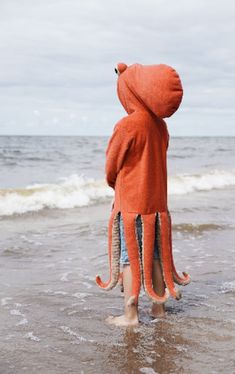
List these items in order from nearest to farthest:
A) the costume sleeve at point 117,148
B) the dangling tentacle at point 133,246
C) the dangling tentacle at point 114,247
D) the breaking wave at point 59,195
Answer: the costume sleeve at point 117,148 < the dangling tentacle at point 133,246 < the dangling tentacle at point 114,247 < the breaking wave at point 59,195

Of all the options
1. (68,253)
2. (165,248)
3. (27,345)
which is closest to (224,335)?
(165,248)

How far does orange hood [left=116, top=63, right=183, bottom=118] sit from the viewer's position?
11.9 feet

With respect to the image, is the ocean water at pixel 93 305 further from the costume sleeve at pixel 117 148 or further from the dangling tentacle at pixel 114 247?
the costume sleeve at pixel 117 148

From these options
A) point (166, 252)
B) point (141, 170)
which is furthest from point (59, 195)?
point (141, 170)

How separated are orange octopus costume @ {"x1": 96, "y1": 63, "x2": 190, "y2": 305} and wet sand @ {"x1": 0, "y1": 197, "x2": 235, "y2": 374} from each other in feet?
1.19

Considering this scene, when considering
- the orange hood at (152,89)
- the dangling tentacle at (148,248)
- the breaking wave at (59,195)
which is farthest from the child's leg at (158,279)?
the breaking wave at (59,195)

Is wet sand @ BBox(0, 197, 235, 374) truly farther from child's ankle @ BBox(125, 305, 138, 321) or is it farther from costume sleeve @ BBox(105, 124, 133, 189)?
costume sleeve @ BBox(105, 124, 133, 189)

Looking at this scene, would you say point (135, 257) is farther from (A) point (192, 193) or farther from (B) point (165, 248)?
(A) point (192, 193)

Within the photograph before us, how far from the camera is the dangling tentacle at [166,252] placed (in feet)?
13.0

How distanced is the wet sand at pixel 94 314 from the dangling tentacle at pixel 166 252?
0.33m

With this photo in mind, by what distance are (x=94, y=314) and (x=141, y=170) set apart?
53.9 inches

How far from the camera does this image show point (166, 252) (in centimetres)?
400

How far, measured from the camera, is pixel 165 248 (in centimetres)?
399

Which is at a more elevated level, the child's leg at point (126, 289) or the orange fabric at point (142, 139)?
the orange fabric at point (142, 139)
